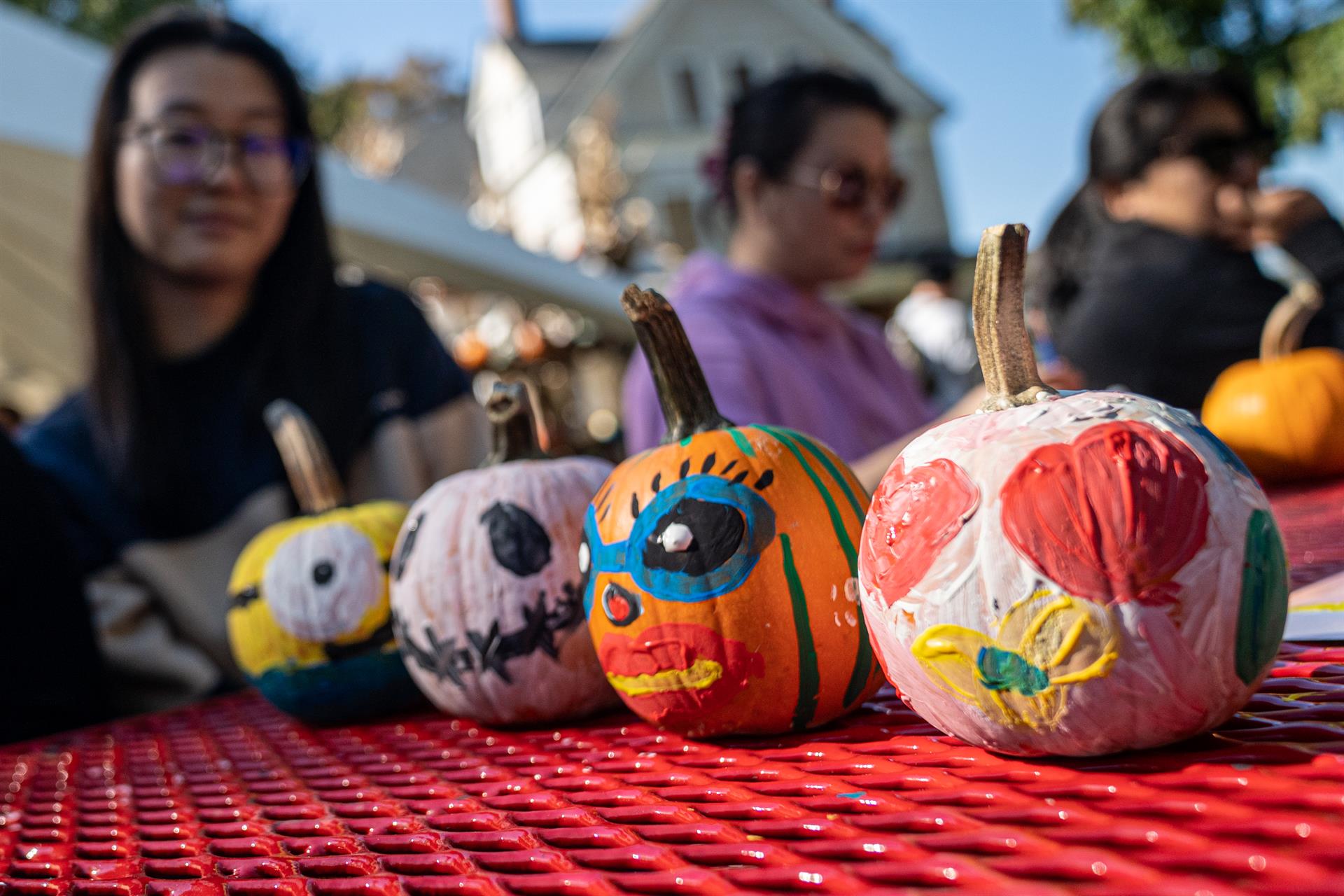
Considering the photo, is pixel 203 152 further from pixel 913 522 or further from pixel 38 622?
pixel 913 522

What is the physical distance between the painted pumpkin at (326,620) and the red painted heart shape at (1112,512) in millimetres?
760

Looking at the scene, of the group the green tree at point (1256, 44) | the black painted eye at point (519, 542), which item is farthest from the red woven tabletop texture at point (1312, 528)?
the green tree at point (1256, 44)

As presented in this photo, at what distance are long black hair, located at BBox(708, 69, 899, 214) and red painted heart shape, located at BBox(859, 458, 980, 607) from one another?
194 centimetres

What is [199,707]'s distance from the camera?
5.27 ft

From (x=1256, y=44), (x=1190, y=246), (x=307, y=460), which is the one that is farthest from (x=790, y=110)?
(x=1256, y=44)

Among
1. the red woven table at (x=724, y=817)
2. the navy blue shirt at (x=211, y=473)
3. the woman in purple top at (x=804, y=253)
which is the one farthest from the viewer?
the woman in purple top at (x=804, y=253)

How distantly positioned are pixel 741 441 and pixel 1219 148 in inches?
91.8

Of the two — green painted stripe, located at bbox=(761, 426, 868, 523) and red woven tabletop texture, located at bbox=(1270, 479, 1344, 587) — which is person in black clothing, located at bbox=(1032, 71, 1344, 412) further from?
green painted stripe, located at bbox=(761, 426, 868, 523)

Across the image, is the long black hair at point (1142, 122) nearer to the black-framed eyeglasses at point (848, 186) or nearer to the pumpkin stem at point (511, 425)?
the black-framed eyeglasses at point (848, 186)

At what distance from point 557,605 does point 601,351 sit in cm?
830

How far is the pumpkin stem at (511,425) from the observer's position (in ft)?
3.37

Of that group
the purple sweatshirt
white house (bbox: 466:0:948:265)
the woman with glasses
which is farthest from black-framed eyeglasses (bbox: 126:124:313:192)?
white house (bbox: 466:0:948:265)

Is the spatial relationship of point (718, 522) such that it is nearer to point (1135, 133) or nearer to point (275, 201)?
point (275, 201)


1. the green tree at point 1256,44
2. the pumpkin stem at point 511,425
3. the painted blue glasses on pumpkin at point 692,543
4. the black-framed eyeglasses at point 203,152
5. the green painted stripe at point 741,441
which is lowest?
the painted blue glasses on pumpkin at point 692,543
